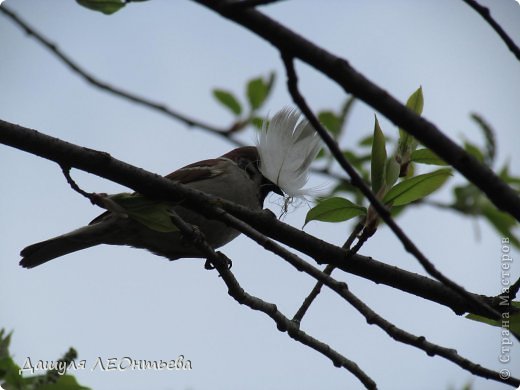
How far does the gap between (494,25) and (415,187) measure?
1.00 m

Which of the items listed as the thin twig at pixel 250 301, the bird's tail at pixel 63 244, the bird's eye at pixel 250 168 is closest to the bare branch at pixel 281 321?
the thin twig at pixel 250 301

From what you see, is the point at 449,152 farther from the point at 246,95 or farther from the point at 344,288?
the point at 246,95

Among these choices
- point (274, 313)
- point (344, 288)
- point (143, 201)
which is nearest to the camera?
point (344, 288)

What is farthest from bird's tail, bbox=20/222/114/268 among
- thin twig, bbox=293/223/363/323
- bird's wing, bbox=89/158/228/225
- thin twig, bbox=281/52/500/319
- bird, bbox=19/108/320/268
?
thin twig, bbox=281/52/500/319

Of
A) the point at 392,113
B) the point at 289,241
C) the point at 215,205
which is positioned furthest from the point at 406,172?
the point at 392,113

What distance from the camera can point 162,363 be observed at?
4.19 metres

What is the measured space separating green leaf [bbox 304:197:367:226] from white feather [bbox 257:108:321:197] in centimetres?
62

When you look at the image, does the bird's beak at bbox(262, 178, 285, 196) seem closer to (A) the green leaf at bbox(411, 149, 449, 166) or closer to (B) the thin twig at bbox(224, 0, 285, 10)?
(A) the green leaf at bbox(411, 149, 449, 166)

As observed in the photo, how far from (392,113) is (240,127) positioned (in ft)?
7.22

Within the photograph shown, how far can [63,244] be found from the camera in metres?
5.63

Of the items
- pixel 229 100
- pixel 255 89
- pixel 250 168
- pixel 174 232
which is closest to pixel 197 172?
pixel 250 168

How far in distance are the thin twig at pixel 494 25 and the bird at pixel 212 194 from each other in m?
1.49

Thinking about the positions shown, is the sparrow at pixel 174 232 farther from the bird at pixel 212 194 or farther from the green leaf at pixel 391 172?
the green leaf at pixel 391 172

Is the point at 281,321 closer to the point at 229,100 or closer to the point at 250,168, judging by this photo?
the point at 229,100
